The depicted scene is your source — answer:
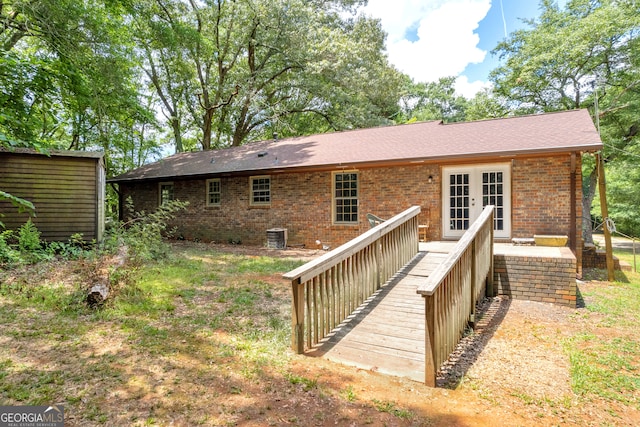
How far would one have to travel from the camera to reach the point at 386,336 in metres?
4.00

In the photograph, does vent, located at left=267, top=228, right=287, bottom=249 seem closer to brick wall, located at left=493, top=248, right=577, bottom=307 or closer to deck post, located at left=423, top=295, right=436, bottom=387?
brick wall, located at left=493, top=248, right=577, bottom=307

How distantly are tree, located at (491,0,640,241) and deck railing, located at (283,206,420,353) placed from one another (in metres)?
13.5

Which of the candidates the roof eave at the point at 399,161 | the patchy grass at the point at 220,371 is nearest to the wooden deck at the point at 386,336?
the patchy grass at the point at 220,371

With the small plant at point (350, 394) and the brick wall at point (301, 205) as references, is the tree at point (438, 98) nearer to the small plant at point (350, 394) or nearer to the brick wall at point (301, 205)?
the brick wall at point (301, 205)

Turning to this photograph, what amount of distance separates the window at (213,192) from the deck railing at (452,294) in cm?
1039

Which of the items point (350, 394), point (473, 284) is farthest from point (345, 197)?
point (350, 394)

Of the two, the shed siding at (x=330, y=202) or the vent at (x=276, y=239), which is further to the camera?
the vent at (x=276, y=239)

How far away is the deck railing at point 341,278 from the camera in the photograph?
3.63 metres

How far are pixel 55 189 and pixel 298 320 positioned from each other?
8.93 m

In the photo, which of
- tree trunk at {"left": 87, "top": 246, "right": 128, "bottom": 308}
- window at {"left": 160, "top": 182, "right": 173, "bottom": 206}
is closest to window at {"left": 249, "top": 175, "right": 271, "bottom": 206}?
window at {"left": 160, "top": 182, "right": 173, "bottom": 206}

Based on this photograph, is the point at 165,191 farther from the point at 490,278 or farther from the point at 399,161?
the point at 490,278

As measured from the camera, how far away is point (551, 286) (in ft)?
18.4

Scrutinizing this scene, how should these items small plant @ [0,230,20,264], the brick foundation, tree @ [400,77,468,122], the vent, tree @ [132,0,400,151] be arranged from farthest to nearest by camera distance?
tree @ [400,77,468,122] < tree @ [132,0,400,151] < the vent < the brick foundation < small plant @ [0,230,20,264]

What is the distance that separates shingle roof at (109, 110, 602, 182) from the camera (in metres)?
8.33
